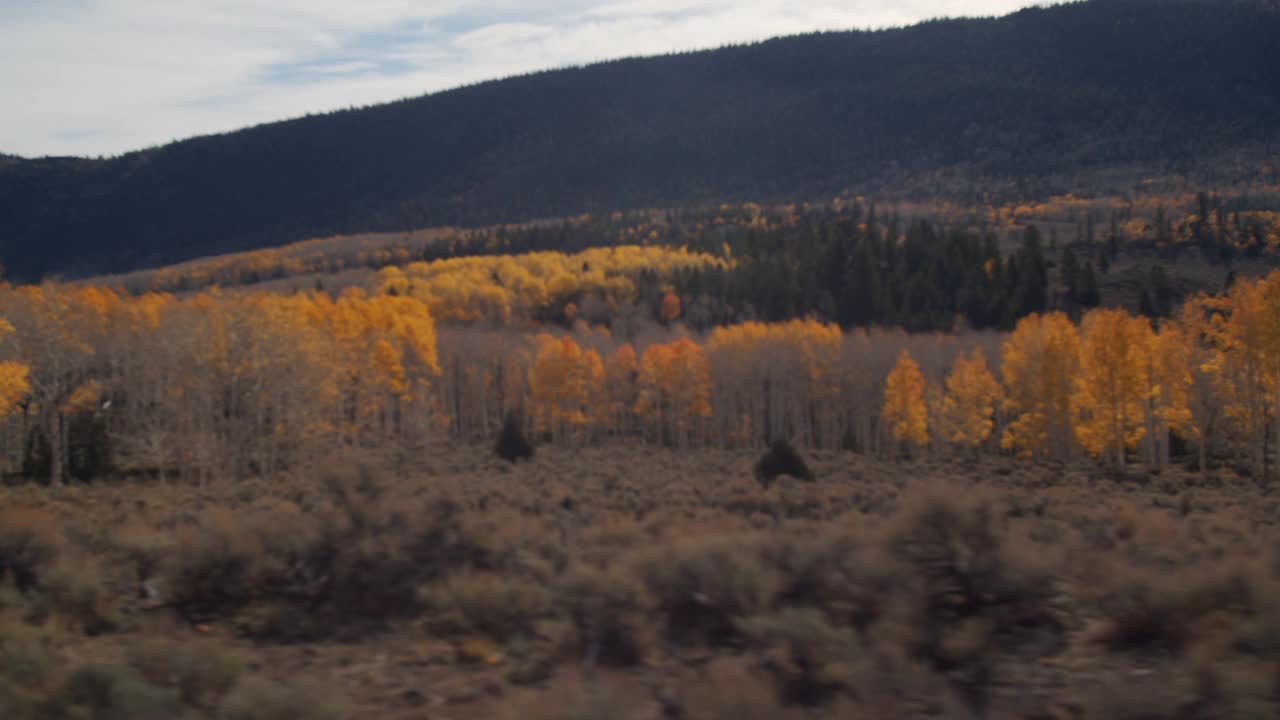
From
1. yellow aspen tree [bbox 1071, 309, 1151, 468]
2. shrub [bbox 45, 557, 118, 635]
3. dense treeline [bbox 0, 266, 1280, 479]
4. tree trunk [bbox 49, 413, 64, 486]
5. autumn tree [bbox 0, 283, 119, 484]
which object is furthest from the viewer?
yellow aspen tree [bbox 1071, 309, 1151, 468]

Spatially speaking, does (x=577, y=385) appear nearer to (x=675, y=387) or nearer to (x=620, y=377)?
(x=675, y=387)

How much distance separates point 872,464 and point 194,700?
47.8 metres

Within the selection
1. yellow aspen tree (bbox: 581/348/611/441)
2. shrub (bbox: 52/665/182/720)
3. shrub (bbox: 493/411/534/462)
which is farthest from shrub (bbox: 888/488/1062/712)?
yellow aspen tree (bbox: 581/348/611/441)

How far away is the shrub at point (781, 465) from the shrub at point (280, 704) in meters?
25.3

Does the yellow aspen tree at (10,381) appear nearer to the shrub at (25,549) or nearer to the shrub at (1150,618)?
the shrub at (25,549)

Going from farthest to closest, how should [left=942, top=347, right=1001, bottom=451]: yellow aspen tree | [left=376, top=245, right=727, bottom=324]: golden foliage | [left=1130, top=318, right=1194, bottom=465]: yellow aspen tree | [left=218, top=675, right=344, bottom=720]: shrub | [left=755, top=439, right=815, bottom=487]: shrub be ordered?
[left=376, top=245, right=727, bottom=324]: golden foliage < [left=942, top=347, right=1001, bottom=451]: yellow aspen tree < [left=1130, top=318, right=1194, bottom=465]: yellow aspen tree < [left=755, top=439, right=815, bottom=487]: shrub < [left=218, top=675, right=344, bottom=720]: shrub

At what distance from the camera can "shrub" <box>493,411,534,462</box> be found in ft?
145

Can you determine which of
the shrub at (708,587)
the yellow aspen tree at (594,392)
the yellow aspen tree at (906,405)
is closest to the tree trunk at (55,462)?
the shrub at (708,587)

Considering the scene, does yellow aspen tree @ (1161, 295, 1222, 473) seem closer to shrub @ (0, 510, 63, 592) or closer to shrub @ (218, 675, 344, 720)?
shrub @ (218, 675, 344, 720)

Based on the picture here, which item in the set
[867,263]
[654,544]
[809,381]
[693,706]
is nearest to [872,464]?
[809,381]

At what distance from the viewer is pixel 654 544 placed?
10844mm

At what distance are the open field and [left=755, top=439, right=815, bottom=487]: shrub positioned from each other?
17934 millimetres

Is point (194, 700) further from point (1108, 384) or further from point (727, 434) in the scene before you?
point (727, 434)

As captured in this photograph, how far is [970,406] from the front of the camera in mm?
58469
